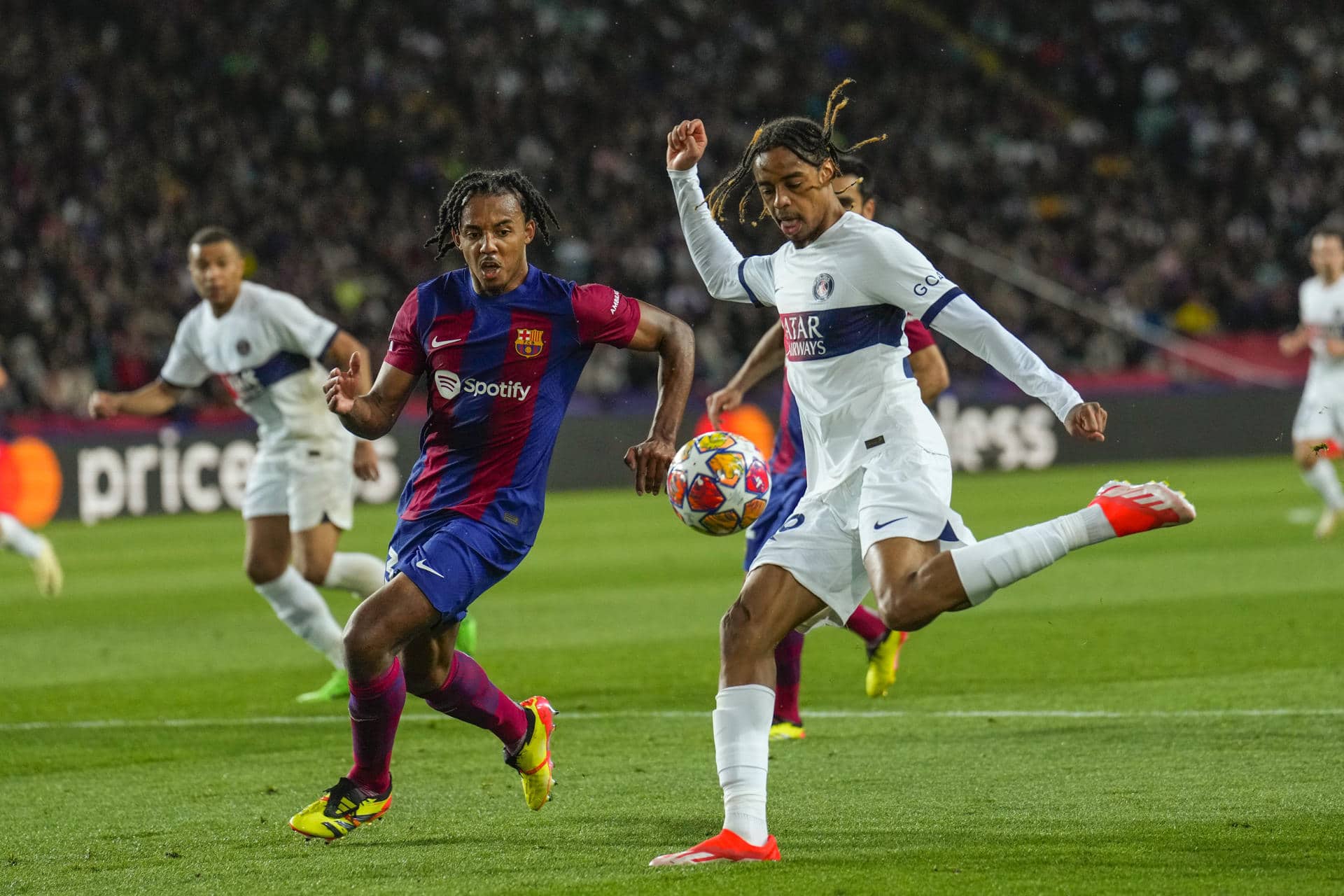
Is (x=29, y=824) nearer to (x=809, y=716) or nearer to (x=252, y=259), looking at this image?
(x=809, y=716)

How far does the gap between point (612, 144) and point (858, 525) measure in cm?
2214

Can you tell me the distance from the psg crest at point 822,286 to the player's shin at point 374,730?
1.69 metres

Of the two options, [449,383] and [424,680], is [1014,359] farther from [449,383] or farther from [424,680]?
[424,680]

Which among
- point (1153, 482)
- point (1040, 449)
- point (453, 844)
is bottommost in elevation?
point (1040, 449)

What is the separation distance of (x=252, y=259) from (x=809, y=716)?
17544 mm

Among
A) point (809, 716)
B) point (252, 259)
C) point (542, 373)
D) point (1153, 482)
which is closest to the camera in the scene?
point (1153, 482)

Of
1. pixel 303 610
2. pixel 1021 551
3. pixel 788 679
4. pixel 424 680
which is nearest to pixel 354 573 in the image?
pixel 303 610

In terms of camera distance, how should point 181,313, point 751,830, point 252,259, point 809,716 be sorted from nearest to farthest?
point 751,830, point 809,716, point 181,313, point 252,259

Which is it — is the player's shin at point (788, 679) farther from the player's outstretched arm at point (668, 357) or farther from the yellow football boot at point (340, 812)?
the yellow football boot at point (340, 812)

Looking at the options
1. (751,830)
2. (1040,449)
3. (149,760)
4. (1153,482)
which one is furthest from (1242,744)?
(1040,449)

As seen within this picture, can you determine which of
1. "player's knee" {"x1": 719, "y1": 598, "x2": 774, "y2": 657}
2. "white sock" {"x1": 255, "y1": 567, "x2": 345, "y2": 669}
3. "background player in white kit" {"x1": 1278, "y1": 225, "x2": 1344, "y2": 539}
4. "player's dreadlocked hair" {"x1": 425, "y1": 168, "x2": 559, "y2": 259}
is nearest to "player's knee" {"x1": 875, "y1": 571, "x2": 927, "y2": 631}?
"player's knee" {"x1": 719, "y1": 598, "x2": 774, "y2": 657}

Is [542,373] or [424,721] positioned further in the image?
[424,721]

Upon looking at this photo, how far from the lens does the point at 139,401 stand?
8.88m

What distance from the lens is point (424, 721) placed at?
7.81 m
